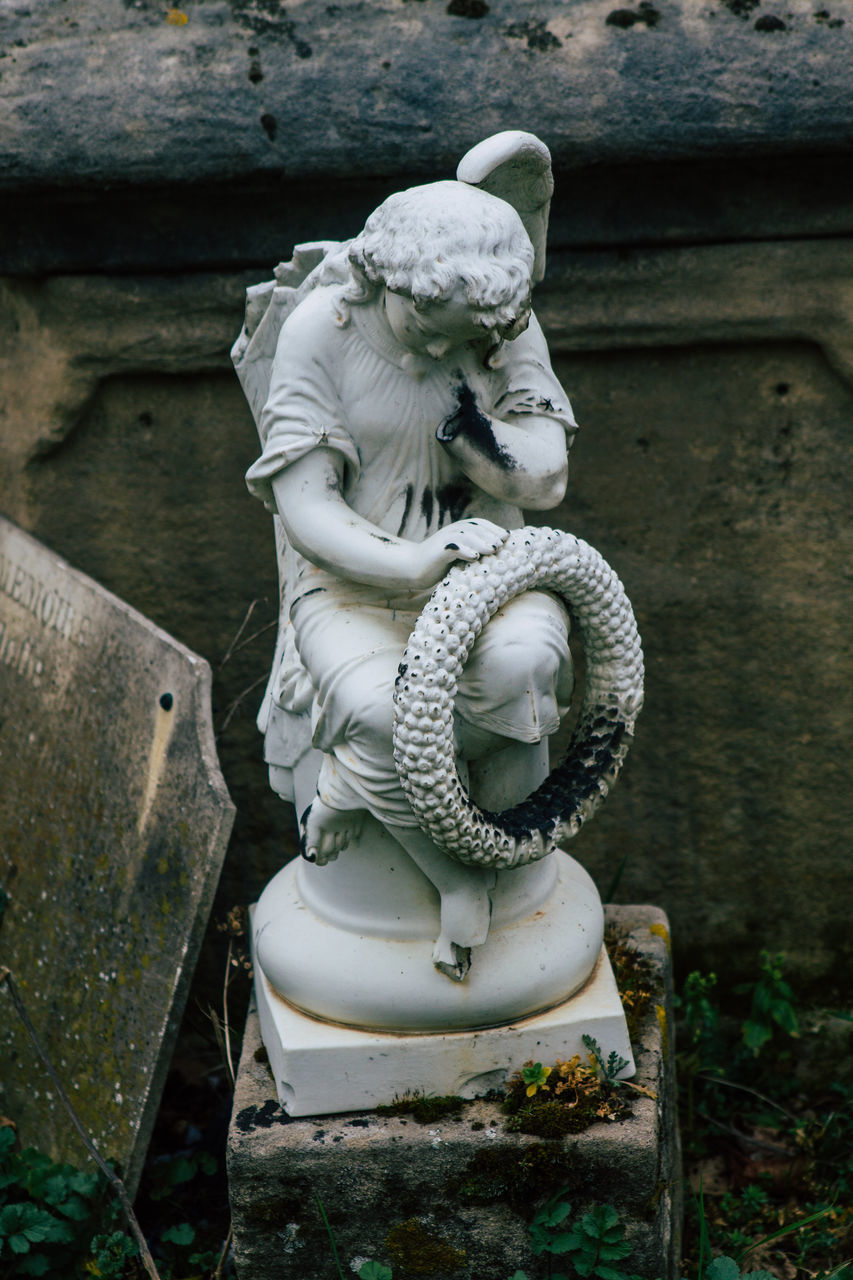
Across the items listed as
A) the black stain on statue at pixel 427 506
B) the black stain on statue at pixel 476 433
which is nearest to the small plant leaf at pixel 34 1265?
the black stain on statue at pixel 427 506

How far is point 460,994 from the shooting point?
2.31m

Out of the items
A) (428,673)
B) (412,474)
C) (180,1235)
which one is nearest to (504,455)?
(412,474)

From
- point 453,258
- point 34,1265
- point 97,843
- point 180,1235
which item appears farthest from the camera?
point 97,843

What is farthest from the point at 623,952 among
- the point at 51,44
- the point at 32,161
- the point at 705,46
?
the point at 51,44

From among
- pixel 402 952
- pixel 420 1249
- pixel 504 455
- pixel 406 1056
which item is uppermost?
pixel 504 455

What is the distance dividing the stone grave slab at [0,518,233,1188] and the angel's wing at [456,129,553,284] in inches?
42.8

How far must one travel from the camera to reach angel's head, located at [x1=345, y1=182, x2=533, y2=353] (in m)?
2.01

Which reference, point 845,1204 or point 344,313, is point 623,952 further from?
point 344,313

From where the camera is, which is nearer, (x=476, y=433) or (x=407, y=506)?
(x=476, y=433)

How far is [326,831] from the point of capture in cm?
231

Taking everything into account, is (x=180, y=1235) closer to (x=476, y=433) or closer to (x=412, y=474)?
(x=412, y=474)

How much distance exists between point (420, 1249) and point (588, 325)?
1978mm

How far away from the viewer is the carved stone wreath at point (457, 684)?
80.7 inches

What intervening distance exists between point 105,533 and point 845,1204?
2.28m
